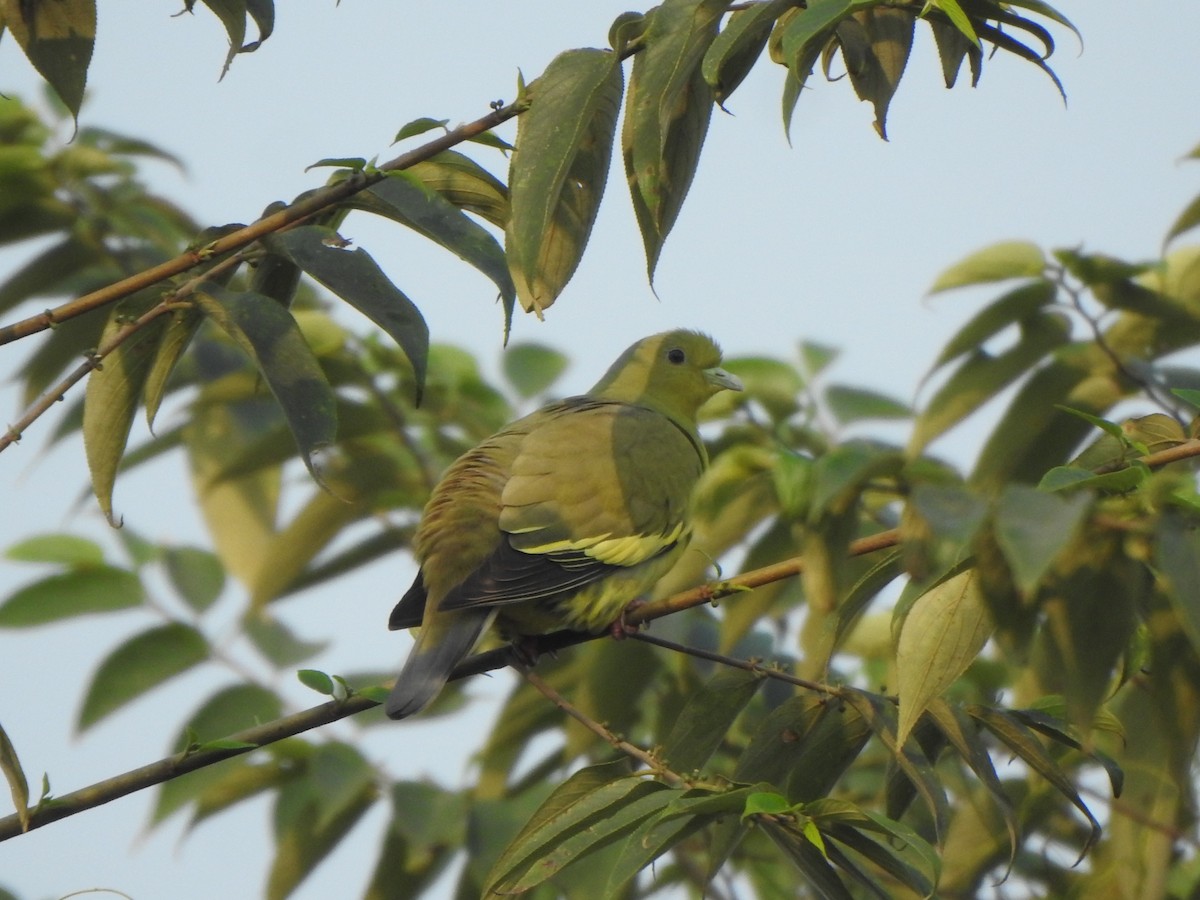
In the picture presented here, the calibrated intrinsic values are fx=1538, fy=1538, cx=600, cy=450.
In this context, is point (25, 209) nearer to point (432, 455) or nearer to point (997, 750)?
point (432, 455)

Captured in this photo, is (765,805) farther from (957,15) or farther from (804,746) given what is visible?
(957,15)

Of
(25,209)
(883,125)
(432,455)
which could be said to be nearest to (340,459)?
(432,455)

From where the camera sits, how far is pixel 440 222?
2.17m

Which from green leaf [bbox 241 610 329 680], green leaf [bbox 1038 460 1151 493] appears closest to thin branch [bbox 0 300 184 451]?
green leaf [bbox 1038 460 1151 493]

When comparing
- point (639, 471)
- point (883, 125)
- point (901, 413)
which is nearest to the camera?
point (883, 125)

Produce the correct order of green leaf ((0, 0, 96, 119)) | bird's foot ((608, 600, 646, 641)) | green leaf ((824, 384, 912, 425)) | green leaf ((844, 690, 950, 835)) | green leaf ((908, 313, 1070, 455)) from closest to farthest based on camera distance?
green leaf ((844, 690, 950, 835)) → green leaf ((0, 0, 96, 119)) → bird's foot ((608, 600, 646, 641)) → green leaf ((908, 313, 1070, 455)) → green leaf ((824, 384, 912, 425))

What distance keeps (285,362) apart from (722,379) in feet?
9.32

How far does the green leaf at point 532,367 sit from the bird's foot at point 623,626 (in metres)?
1.60

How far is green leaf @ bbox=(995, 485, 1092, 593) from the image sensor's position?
1.42 meters

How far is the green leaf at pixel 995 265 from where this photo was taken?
396cm

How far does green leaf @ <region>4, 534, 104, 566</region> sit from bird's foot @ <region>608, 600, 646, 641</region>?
1.58 meters

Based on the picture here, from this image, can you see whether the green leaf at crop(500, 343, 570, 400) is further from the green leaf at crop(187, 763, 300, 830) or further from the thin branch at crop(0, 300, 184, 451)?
the thin branch at crop(0, 300, 184, 451)

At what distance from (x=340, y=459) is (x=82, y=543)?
2.93 feet

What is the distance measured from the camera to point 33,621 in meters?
4.12
